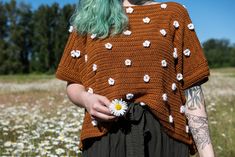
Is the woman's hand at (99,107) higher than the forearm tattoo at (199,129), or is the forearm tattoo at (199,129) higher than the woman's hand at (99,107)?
the woman's hand at (99,107)

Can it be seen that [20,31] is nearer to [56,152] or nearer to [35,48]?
[35,48]

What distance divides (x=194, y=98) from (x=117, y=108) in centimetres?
37

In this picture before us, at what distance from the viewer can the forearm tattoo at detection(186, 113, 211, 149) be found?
83.7 inches

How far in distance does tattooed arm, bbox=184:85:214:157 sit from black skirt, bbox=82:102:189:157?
0.11 m

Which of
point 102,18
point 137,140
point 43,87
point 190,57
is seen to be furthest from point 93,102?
point 43,87

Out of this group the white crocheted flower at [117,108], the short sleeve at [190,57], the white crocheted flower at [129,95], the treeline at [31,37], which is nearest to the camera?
the white crocheted flower at [117,108]

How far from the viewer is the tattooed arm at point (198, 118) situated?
212 centimetres

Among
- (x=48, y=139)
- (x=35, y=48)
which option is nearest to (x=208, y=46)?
(x=35, y=48)

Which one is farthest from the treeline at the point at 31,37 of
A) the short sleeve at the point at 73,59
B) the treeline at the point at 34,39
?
the short sleeve at the point at 73,59

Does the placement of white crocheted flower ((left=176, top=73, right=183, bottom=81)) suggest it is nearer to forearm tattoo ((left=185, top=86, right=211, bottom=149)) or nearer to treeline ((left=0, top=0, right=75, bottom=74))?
forearm tattoo ((left=185, top=86, right=211, bottom=149))

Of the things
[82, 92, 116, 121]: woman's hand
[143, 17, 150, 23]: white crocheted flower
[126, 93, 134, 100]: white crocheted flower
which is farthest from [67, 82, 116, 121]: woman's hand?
[143, 17, 150, 23]: white crocheted flower

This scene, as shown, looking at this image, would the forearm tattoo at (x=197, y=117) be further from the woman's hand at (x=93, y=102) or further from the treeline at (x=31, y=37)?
the treeline at (x=31, y=37)

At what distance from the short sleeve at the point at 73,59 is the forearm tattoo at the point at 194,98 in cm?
42

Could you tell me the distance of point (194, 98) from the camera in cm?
211
